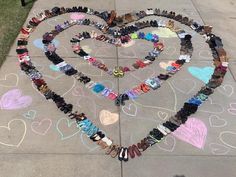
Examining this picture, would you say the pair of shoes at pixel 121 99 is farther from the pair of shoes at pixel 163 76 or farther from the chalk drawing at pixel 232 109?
the chalk drawing at pixel 232 109

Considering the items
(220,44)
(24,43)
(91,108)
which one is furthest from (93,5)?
(91,108)

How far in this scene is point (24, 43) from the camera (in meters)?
Answer: 6.48

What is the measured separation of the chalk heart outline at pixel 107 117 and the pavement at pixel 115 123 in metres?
0.05

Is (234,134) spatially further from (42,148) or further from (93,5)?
(93,5)

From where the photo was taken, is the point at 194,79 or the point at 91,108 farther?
the point at 194,79

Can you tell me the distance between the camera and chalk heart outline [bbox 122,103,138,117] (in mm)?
5141

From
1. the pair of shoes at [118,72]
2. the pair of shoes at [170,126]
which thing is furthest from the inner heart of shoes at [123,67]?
the pair of shoes at [170,126]

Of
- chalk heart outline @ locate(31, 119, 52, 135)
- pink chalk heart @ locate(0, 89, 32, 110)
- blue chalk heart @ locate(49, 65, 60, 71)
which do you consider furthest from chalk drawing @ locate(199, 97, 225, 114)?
pink chalk heart @ locate(0, 89, 32, 110)

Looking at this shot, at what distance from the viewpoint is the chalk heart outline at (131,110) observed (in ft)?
16.9

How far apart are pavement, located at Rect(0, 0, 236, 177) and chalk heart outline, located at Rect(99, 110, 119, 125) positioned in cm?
5

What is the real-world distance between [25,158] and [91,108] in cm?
116

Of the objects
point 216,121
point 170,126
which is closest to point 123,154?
point 170,126

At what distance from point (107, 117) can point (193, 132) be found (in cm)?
113

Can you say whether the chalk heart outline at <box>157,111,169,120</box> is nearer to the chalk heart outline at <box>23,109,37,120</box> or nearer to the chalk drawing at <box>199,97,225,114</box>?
the chalk drawing at <box>199,97,225,114</box>
